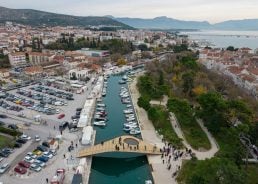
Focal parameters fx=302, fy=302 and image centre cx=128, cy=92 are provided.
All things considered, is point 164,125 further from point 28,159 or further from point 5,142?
point 5,142

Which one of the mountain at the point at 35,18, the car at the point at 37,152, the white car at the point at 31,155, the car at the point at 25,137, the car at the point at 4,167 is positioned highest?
the mountain at the point at 35,18

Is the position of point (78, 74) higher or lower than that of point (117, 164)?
higher

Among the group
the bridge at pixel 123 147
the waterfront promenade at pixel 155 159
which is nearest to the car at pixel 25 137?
the bridge at pixel 123 147

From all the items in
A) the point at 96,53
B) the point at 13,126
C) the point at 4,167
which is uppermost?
the point at 96,53

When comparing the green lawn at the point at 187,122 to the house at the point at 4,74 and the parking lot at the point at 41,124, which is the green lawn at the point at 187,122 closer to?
the parking lot at the point at 41,124

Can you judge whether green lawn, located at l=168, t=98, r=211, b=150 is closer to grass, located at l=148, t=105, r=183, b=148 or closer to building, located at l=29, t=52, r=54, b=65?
grass, located at l=148, t=105, r=183, b=148

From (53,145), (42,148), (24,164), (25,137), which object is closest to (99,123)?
(53,145)

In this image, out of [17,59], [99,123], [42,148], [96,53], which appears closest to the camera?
[42,148]
